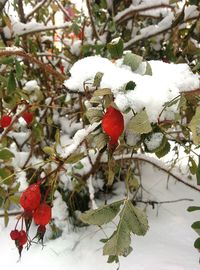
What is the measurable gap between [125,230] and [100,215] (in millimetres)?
58

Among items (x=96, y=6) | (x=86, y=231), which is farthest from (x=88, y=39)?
(x=86, y=231)

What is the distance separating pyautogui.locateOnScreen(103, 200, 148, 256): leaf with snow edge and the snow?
161 millimetres

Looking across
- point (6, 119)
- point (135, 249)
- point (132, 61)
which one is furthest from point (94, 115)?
point (135, 249)

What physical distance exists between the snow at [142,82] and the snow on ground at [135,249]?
681 millimetres

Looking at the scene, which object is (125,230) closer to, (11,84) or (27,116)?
(11,84)

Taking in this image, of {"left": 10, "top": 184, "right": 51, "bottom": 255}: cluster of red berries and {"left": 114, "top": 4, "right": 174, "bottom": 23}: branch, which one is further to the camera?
{"left": 114, "top": 4, "right": 174, "bottom": 23}: branch

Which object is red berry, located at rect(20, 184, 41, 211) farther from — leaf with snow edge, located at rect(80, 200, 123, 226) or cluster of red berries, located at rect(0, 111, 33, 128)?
cluster of red berries, located at rect(0, 111, 33, 128)

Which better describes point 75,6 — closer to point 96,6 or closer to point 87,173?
point 96,6

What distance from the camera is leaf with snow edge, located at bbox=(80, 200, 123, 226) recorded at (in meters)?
0.66

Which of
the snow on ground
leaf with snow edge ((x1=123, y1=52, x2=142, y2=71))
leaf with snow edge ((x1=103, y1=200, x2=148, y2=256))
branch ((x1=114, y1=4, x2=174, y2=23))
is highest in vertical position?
branch ((x1=114, y1=4, x2=174, y2=23))

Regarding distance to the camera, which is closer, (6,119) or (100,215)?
(100,215)

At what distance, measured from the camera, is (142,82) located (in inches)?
26.9

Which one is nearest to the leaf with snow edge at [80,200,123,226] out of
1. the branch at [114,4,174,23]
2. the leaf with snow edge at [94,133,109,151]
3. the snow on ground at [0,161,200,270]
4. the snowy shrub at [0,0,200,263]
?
the snowy shrub at [0,0,200,263]

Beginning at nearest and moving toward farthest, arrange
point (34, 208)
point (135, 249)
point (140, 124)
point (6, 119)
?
point (140, 124) → point (34, 208) → point (6, 119) → point (135, 249)
